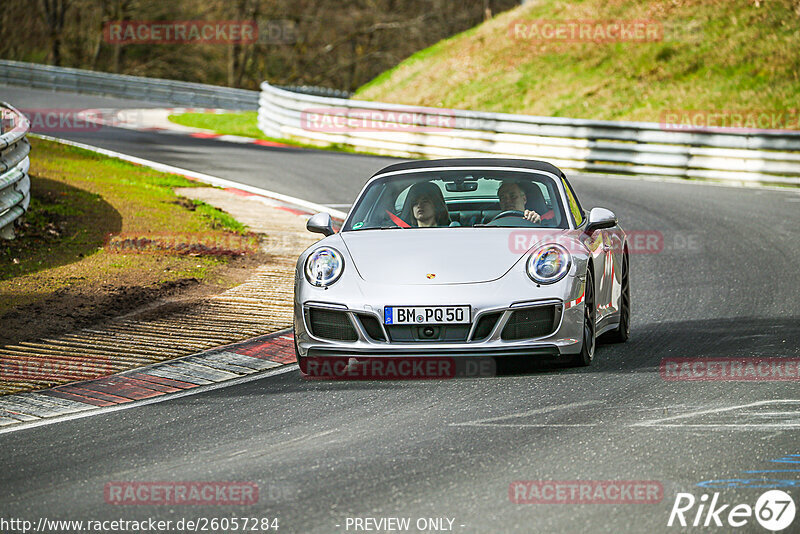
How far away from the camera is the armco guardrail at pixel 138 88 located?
38.7 m

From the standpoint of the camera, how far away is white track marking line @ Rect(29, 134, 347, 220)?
16.6 metres

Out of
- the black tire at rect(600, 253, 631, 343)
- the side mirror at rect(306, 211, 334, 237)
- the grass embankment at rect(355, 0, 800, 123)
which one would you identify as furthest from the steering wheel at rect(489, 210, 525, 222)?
the grass embankment at rect(355, 0, 800, 123)

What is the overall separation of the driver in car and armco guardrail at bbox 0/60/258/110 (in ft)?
100

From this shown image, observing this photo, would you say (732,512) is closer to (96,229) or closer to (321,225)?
(321,225)

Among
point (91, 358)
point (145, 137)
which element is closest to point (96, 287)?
point (91, 358)

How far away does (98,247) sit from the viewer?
12406 mm

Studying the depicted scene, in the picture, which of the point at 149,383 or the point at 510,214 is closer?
the point at 149,383

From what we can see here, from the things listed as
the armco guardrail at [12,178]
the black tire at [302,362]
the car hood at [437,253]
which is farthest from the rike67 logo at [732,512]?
the armco guardrail at [12,178]

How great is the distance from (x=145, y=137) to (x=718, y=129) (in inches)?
507

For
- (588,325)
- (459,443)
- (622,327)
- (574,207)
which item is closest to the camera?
(459,443)

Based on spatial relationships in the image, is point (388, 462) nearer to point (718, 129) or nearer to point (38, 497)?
point (38, 497)

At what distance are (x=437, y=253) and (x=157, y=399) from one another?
6.45 feet

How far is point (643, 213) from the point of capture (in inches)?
640

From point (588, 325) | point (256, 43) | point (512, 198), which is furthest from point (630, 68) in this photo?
point (256, 43)
